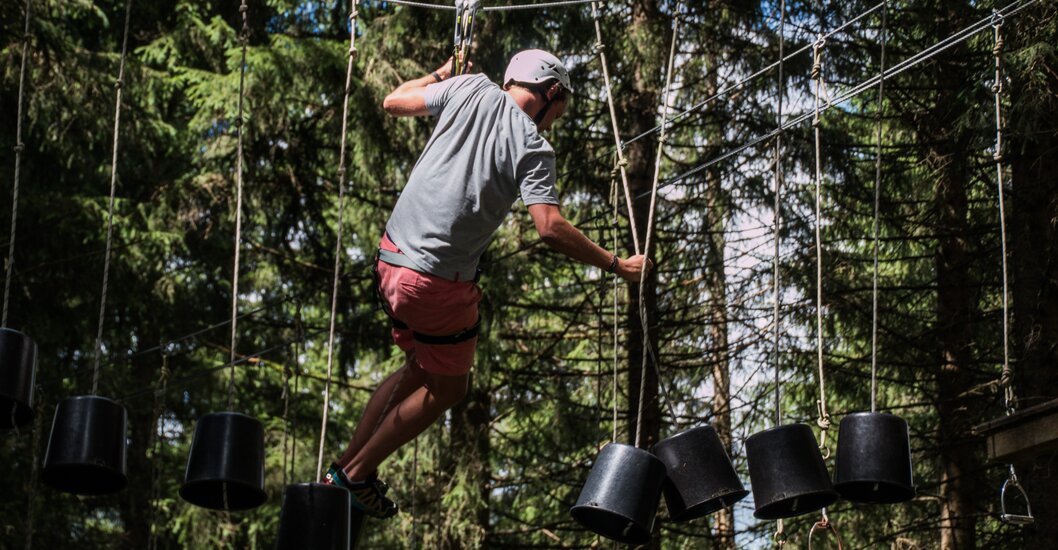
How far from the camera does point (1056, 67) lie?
22.1 feet

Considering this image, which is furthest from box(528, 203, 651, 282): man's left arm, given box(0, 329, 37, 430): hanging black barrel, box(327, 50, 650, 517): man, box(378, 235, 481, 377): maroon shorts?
box(0, 329, 37, 430): hanging black barrel

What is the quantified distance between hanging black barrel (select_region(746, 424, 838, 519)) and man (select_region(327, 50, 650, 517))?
2.11ft

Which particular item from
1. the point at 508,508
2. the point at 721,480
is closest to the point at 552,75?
the point at 721,480

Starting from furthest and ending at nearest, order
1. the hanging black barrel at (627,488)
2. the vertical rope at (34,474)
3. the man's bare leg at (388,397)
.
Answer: the vertical rope at (34,474)
the man's bare leg at (388,397)
the hanging black barrel at (627,488)

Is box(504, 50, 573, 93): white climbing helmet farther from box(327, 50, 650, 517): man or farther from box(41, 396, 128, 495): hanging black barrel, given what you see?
box(41, 396, 128, 495): hanging black barrel

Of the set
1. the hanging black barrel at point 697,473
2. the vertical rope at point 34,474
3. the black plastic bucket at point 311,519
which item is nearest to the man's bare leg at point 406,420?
the black plastic bucket at point 311,519

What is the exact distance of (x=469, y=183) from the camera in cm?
395

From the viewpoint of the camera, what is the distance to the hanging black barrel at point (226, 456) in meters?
3.83

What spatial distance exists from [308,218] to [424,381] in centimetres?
685

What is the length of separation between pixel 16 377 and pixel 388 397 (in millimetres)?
1128

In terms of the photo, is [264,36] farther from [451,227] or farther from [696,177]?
[451,227]

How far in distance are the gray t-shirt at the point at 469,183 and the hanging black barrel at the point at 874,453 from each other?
45.7 inches

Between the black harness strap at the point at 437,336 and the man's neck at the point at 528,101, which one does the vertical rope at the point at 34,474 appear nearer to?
the black harness strap at the point at 437,336

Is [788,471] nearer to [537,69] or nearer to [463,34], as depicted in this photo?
[537,69]
